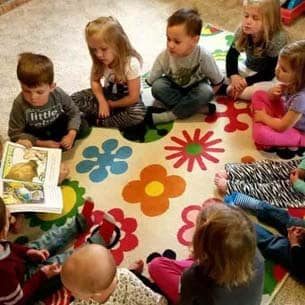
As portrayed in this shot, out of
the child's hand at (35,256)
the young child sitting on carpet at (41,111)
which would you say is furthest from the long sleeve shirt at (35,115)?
the child's hand at (35,256)

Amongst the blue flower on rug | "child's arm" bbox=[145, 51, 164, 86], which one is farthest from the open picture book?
"child's arm" bbox=[145, 51, 164, 86]

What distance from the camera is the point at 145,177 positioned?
1818 mm

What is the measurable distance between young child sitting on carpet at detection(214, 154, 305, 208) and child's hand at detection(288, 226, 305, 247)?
0.46ft

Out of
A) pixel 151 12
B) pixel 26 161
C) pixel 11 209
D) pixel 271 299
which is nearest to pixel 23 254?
pixel 11 209

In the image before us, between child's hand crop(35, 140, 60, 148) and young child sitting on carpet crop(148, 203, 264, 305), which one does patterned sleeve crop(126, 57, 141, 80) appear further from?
young child sitting on carpet crop(148, 203, 264, 305)

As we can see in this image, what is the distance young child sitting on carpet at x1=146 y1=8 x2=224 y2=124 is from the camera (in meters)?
1.98

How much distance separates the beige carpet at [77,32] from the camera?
2.17 metres

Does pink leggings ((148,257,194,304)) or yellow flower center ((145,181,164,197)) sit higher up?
yellow flower center ((145,181,164,197))

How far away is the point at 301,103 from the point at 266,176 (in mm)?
274

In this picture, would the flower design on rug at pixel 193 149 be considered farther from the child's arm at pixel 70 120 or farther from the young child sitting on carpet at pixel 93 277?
the young child sitting on carpet at pixel 93 277

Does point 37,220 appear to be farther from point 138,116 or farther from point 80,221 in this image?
point 138,116

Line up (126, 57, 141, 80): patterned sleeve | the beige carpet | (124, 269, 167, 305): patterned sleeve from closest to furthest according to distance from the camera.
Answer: (124, 269, 167, 305): patterned sleeve < (126, 57, 141, 80): patterned sleeve < the beige carpet

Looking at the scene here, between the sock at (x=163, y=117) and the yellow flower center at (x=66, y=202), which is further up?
the sock at (x=163, y=117)

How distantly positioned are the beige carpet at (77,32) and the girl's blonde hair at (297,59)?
273 millimetres
